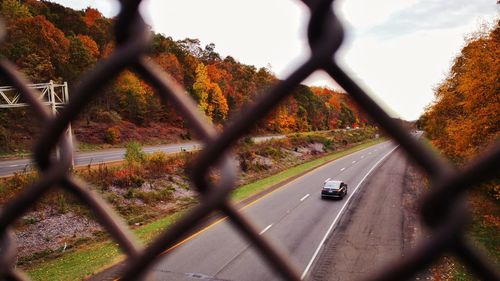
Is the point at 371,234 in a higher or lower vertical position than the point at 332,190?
lower

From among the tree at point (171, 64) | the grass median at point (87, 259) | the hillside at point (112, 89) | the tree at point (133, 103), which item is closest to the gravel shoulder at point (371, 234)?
the hillside at point (112, 89)

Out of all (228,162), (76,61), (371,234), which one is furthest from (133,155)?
(228,162)

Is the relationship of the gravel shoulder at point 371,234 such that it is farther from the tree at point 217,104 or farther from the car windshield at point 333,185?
the tree at point 217,104

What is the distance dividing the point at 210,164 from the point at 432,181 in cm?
40

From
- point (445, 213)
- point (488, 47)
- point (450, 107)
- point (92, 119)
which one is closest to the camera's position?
point (445, 213)

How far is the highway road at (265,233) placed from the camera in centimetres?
1187

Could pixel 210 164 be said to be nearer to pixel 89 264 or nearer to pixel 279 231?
pixel 89 264

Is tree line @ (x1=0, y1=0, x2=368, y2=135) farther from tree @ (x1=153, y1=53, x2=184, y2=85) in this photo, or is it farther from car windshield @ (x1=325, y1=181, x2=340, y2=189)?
car windshield @ (x1=325, y1=181, x2=340, y2=189)

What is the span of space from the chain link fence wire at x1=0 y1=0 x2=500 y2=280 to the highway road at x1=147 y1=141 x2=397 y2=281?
4.20 meters

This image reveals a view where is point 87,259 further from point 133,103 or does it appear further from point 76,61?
point 133,103

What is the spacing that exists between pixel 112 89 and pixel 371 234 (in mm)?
15960

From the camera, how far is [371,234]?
16.4 meters

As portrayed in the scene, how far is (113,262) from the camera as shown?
1231cm

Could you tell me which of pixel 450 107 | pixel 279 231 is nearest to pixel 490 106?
pixel 279 231
